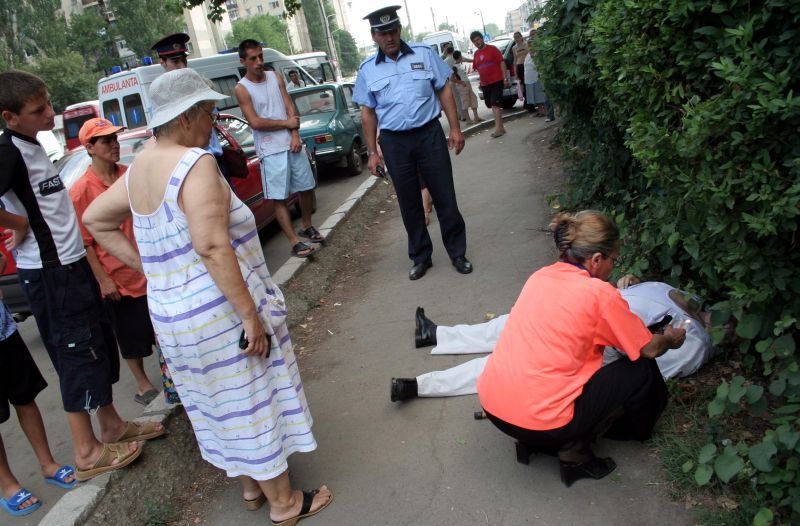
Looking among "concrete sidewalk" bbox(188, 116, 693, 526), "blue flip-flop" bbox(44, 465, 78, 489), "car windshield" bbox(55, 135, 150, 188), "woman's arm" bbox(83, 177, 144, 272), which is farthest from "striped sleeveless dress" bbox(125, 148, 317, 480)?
"car windshield" bbox(55, 135, 150, 188)

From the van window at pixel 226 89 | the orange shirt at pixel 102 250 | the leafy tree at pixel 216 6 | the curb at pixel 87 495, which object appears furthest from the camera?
the van window at pixel 226 89

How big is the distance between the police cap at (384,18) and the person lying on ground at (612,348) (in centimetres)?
224

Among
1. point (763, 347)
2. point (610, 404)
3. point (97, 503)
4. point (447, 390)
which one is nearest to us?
point (763, 347)

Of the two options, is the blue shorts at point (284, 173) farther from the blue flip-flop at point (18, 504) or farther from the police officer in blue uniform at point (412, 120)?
the blue flip-flop at point (18, 504)

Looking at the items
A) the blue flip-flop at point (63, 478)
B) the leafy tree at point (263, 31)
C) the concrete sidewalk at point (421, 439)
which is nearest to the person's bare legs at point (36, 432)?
the blue flip-flop at point (63, 478)

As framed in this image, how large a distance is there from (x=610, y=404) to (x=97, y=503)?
2.44 meters

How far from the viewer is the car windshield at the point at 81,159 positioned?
7.05m

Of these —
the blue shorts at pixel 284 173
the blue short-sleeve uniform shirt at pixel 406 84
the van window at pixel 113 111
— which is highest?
the van window at pixel 113 111

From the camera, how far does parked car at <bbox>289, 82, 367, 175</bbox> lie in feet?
36.9

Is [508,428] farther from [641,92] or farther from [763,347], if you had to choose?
[641,92]

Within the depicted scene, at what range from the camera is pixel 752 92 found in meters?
2.20

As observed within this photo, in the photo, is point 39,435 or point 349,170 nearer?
point 39,435

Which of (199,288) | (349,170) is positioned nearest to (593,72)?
(199,288)

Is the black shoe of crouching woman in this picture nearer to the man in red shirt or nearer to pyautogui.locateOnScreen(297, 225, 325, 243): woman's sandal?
pyautogui.locateOnScreen(297, 225, 325, 243): woman's sandal
